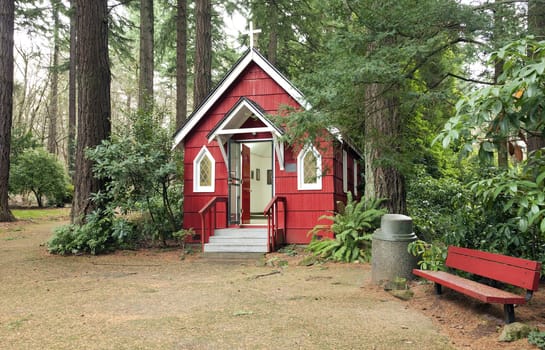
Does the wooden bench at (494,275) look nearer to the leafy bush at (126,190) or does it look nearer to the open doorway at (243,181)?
the open doorway at (243,181)

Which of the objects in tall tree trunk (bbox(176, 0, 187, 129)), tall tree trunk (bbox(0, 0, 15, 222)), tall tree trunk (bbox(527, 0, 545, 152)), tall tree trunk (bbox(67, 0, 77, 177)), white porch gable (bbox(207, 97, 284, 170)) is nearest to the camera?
tall tree trunk (bbox(527, 0, 545, 152))

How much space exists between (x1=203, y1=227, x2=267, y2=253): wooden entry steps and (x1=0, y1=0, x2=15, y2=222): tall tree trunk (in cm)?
1003

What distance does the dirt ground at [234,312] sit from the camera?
4062 mm

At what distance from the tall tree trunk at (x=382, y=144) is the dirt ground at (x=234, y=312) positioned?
6.90 ft

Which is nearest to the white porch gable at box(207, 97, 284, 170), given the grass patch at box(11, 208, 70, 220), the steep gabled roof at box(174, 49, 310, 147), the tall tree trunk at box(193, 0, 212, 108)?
the steep gabled roof at box(174, 49, 310, 147)

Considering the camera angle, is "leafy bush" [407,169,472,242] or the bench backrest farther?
"leafy bush" [407,169,472,242]

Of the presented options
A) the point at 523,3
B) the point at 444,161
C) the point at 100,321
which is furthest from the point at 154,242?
the point at 444,161

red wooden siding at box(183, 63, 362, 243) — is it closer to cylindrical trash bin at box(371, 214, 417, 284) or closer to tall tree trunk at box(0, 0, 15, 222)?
cylindrical trash bin at box(371, 214, 417, 284)

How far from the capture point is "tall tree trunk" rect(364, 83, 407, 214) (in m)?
7.42

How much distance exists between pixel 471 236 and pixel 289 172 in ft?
18.2

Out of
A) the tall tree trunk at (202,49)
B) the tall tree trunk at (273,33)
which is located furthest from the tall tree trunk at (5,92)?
the tall tree trunk at (273,33)

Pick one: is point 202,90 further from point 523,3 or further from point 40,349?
point 40,349

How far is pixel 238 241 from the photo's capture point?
1046 centimetres

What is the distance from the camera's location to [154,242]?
11.7 m
